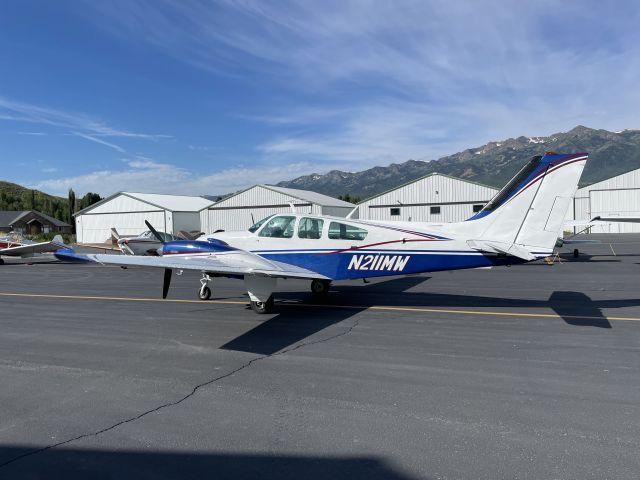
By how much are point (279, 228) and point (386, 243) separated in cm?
269

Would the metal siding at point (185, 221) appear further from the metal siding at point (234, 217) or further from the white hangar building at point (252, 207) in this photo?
the metal siding at point (234, 217)

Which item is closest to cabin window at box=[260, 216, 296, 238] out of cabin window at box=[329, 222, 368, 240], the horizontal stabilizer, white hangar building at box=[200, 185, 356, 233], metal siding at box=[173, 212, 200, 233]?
cabin window at box=[329, 222, 368, 240]

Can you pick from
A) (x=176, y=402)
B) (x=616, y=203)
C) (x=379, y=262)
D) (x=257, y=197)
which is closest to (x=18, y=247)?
(x=257, y=197)

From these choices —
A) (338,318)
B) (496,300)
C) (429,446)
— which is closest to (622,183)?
(496,300)

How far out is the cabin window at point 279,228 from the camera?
35.6ft

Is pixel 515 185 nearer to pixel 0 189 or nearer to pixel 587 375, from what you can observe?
pixel 587 375

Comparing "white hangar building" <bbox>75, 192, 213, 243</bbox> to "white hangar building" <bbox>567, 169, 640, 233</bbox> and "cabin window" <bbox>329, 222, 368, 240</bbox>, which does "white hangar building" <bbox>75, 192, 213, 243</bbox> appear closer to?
"cabin window" <bbox>329, 222, 368, 240</bbox>

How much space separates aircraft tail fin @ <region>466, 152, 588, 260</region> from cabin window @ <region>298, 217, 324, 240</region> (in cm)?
347

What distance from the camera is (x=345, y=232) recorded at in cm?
1042

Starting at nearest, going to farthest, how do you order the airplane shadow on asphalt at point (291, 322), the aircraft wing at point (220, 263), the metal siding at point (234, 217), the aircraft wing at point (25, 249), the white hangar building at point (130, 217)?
the airplane shadow on asphalt at point (291, 322)
the aircraft wing at point (220, 263)
the aircraft wing at point (25, 249)
the metal siding at point (234, 217)
the white hangar building at point (130, 217)

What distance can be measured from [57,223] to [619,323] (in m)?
98.9

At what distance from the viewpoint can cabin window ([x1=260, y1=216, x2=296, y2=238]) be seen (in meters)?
10.9

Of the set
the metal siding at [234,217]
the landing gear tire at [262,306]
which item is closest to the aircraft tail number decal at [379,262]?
the landing gear tire at [262,306]

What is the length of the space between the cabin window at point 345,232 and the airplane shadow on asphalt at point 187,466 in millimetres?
6807
